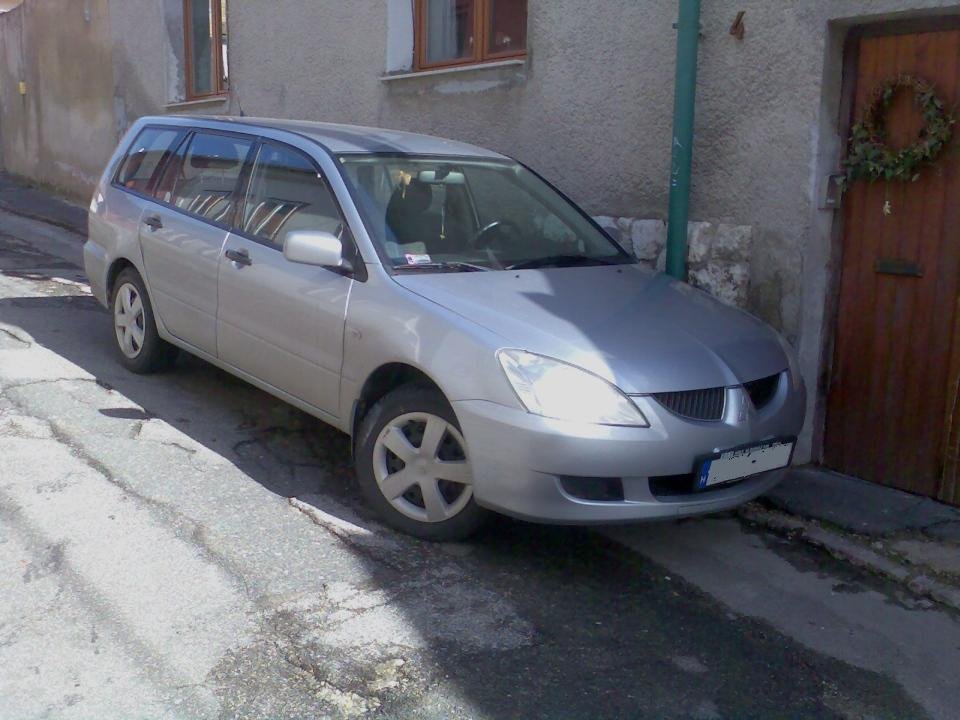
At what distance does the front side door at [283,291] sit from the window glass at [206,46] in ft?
21.9

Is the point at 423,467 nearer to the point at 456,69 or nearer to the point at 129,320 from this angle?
the point at 129,320

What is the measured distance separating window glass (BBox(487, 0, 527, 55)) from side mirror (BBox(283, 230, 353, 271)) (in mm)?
3604

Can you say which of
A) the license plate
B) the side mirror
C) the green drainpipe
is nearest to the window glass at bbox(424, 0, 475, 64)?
the green drainpipe

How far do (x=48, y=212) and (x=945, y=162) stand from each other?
478 inches

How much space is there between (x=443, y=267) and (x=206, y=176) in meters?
1.97

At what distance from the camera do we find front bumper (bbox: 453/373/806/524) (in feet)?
12.6

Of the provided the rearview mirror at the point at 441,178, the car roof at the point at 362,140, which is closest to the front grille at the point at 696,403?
the rearview mirror at the point at 441,178

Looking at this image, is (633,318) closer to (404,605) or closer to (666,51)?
(404,605)

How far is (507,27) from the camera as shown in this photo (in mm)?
7949

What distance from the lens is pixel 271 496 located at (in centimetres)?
479

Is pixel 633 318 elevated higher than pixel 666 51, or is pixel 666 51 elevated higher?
pixel 666 51

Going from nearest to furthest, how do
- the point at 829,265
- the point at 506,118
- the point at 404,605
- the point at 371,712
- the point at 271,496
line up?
the point at 371,712, the point at 404,605, the point at 271,496, the point at 829,265, the point at 506,118

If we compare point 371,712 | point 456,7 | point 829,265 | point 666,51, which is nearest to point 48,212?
point 456,7

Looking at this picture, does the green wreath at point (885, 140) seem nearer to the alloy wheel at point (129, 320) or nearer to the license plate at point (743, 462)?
the license plate at point (743, 462)
